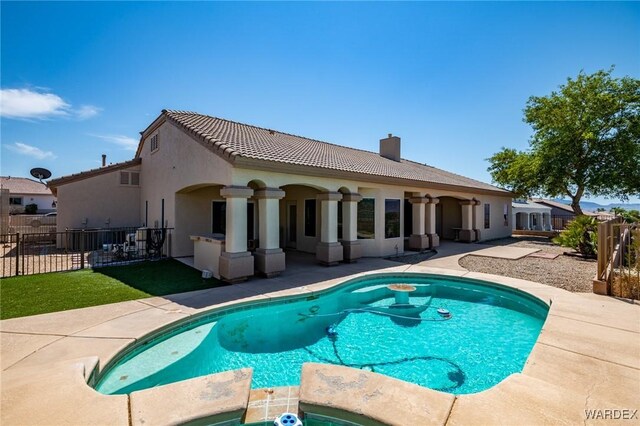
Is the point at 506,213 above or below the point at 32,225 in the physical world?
above

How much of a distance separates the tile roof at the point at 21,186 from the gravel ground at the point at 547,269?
171 feet

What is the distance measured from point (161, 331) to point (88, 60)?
1210 cm

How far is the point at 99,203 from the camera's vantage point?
16969mm

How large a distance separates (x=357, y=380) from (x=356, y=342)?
104 inches

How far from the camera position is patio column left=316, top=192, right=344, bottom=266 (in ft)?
41.9

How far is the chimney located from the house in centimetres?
580

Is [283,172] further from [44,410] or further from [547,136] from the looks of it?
[547,136]

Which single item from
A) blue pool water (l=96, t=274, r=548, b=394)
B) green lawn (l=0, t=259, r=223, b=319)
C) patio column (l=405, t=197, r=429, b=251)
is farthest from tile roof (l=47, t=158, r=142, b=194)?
patio column (l=405, t=197, r=429, b=251)

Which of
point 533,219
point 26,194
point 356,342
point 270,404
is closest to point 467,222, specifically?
point 356,342

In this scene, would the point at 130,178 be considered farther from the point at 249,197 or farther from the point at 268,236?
the point at 268,236

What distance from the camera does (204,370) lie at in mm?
5082

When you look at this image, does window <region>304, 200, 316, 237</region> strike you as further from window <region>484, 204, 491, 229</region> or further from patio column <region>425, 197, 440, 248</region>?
window <region>484, 204, 491, 229</region>

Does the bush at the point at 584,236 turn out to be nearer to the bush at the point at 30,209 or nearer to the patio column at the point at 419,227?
the patio column at the point at 419,227

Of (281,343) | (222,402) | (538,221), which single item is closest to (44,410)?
(222,402)
